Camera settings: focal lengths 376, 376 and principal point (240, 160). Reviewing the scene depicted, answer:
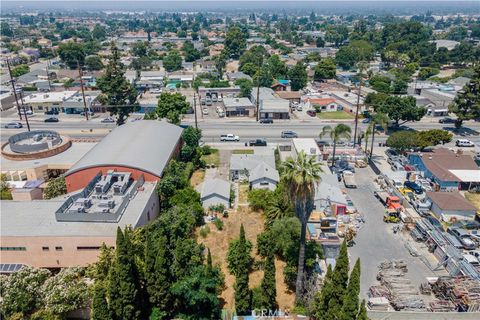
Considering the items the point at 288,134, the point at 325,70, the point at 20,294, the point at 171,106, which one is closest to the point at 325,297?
the point at 20,294

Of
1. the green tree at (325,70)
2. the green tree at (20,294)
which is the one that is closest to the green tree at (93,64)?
the green tree at (325,70)

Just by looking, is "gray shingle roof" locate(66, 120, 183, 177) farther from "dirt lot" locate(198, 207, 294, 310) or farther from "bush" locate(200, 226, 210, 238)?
"dirt lot" locate(198, 207, 294, 310)

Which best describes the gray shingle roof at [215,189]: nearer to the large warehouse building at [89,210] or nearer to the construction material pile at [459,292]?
the large warehouse building at [89,210]

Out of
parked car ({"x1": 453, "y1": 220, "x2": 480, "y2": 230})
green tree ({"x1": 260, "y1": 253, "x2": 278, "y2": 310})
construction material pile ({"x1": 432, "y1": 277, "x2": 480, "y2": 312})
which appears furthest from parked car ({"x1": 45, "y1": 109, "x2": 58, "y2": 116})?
construction material pile ({"x1": 432, "y1": 277, "x2": 480, "y2": 312})

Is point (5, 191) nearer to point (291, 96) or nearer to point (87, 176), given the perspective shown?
point (87, 176)

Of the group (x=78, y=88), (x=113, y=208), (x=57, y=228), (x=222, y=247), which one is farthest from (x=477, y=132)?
(x=78, y=88)
